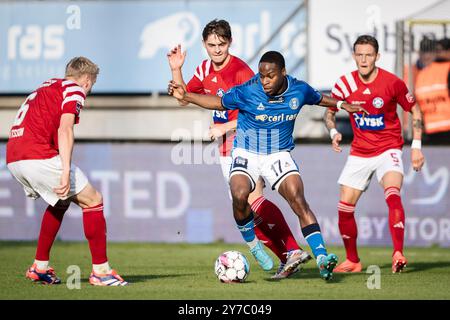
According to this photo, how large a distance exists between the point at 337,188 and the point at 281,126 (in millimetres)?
6036

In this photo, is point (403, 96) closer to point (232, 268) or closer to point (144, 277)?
point (232, 268)

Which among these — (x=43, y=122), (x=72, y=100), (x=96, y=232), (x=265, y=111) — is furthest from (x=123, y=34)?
(x=96, y=232)

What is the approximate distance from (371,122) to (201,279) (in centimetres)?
279

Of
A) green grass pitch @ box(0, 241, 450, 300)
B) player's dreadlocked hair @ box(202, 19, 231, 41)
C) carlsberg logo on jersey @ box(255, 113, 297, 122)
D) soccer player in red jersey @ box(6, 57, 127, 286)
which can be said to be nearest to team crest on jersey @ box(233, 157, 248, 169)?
carlsberg logo on jersey @ box(255, 113, 297, 122)

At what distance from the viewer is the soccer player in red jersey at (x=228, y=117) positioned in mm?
10398

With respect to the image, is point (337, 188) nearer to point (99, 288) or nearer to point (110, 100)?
point (110, 100)

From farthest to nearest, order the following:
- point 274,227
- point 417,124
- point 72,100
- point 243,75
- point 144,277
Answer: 1. point 417,124
2. point 243,75
3. point 144,277
4. point 274,227
5. point 72,100

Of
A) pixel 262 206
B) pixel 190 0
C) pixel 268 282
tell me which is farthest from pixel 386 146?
pixel 190 0

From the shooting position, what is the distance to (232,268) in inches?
389

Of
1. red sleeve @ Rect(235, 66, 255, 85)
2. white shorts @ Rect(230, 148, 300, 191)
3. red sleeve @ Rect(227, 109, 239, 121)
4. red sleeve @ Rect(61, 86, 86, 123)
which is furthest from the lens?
red sleeve @ Rect(227, 109, 239, 121)

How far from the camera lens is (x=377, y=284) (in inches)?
384

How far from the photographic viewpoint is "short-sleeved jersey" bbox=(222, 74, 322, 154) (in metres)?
A: 9.88

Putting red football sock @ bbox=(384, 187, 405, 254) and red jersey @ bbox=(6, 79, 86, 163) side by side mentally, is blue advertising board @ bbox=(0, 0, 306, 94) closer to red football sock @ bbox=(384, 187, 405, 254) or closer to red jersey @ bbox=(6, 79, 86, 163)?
red football sock @ bbox=(384, 187, 405, 254)

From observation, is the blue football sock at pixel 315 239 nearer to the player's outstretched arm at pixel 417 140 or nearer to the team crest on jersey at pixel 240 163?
the team crest on jersey at pixel 240 163
